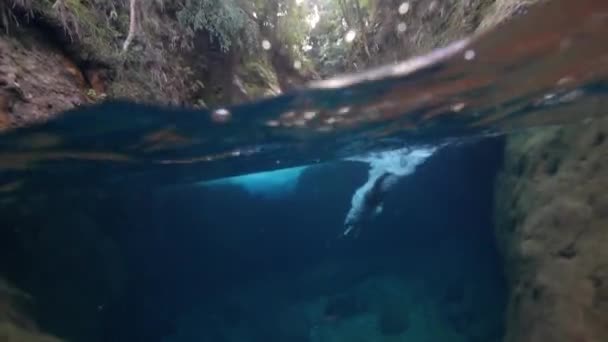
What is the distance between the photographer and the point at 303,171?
1842 cm

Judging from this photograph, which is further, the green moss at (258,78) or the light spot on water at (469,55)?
the green moss at (258,78)

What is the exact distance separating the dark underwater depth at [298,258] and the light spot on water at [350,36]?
5005 mm

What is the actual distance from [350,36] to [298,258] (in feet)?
29.9

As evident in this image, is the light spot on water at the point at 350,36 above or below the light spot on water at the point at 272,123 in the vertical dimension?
above

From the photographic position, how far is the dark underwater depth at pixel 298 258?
15297 mm

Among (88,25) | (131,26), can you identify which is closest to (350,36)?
(131,26)

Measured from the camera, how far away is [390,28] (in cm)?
1330

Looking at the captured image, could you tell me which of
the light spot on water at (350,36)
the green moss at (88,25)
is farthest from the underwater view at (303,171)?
the light spot on water at (350,36)

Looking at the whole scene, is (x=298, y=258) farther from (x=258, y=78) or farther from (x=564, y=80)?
(x=564, y=80)

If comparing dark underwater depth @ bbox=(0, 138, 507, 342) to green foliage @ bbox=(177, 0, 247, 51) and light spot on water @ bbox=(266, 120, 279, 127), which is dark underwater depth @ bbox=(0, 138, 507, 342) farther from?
green foliage @ bbox=(177, 0, 247, 51)

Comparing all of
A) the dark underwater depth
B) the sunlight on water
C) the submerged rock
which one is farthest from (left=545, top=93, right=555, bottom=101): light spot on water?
the sunlight on water

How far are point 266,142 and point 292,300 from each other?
7746 mm

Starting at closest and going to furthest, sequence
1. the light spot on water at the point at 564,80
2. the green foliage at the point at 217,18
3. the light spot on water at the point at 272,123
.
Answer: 1. the light spot on water at the point at 564,80
2. the light spot on water at the point at 272,123
3. the green foliage at the point at 217,18

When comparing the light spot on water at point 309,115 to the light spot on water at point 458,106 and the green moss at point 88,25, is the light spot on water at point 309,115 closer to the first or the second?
the light spot on water at point 458,106
